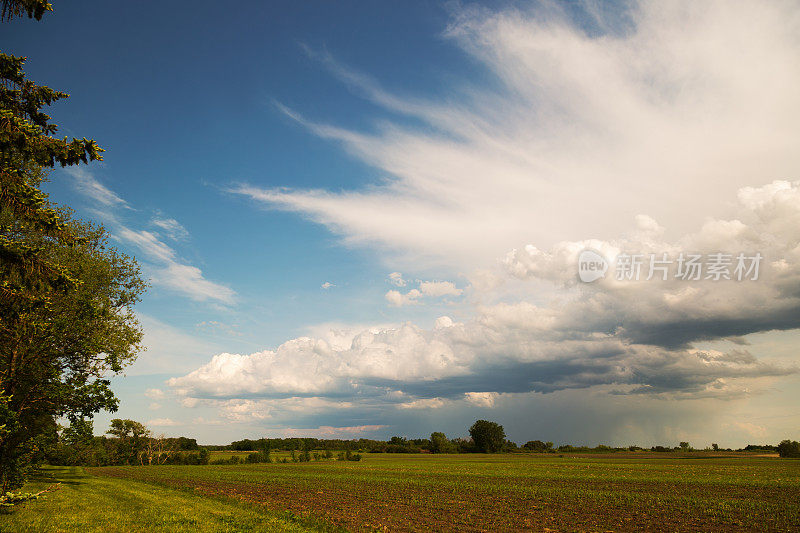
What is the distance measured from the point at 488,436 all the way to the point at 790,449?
102 m

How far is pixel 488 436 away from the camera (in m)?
186

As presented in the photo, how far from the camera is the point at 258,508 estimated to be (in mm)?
30875

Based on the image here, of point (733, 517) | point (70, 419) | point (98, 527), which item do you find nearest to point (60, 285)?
point (98, 527)

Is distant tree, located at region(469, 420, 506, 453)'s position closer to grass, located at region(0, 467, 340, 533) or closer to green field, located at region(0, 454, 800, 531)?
green field, located at region(0, 454, 800, 531)

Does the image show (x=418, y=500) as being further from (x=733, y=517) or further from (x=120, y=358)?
(x=120, y=358)

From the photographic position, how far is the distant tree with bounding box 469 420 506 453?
18438 centimetres

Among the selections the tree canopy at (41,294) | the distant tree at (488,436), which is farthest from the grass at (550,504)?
the distant tree at (488,436)

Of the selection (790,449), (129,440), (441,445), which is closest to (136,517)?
(129,440)

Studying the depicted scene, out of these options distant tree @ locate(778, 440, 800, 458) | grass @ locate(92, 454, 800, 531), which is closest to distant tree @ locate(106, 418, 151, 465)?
grass @ locate(92, 454, 800, 531)

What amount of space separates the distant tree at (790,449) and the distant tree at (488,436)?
95.5m

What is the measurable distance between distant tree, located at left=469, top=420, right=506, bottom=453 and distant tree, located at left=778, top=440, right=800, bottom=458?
95.5m

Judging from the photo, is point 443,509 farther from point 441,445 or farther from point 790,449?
point 441,445

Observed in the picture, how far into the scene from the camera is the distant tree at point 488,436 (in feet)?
605

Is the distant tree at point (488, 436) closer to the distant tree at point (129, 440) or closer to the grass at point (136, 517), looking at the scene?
the distant tree at point (129, 440)
